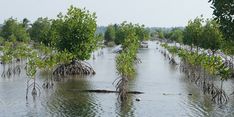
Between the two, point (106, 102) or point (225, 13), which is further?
point (106, 102)

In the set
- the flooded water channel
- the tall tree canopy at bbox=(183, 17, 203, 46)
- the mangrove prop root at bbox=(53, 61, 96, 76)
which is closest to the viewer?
the flooded water channel

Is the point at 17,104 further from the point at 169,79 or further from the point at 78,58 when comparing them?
the point at 169,79

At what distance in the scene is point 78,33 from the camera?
60156mm

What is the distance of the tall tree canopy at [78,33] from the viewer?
60125 mm

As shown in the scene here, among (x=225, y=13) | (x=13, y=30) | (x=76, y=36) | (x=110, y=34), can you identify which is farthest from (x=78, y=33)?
(x=110, y=34)

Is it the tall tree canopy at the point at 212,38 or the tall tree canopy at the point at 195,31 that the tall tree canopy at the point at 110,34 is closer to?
the tall tree canopy at the point at 195,31

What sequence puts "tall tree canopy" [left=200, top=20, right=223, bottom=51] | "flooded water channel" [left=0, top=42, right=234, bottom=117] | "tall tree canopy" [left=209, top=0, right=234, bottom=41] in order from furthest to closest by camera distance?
"tall tree canopy" [left=200, top=20, right=223, bottom=51] < "flooded water channel" [left=0, top=42, right=234, bottom=117] < "tall tree canopy" [left=209, top=0, right=234, bottom=41]

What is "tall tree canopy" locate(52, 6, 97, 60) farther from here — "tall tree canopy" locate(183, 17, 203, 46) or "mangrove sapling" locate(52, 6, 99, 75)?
"tall tree canopy" locate(183, 17, 203, 46)

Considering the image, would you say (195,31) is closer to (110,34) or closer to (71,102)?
(71,102)

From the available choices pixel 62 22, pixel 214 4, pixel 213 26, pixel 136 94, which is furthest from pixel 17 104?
pixel 213 26

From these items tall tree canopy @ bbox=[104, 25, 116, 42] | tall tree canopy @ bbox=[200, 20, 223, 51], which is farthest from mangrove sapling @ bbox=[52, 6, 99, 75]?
tall tree canopy @ bbox=[104, 25, 116, 42]

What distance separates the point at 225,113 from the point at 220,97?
15.7 ft

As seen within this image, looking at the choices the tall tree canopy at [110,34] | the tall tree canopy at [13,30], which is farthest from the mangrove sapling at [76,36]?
the tall tree canopy at [110,34]

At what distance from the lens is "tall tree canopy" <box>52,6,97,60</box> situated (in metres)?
60.1
